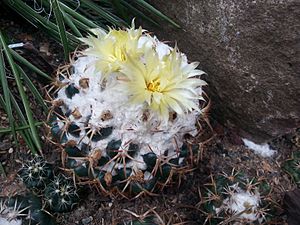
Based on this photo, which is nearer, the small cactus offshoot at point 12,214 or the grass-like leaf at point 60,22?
the small cactus offshoot at point 12,214

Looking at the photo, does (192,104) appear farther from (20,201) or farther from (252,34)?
(20,201)

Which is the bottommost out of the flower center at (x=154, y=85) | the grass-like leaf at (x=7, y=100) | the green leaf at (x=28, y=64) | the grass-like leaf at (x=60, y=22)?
the grass-like leaf at (x=7, y=100)

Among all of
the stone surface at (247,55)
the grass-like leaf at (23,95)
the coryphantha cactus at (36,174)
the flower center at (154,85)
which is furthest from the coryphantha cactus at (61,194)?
the stone surface at (247,55)

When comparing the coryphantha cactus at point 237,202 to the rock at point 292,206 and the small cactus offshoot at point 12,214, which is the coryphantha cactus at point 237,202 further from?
the small cactus offshoot at point 12,214

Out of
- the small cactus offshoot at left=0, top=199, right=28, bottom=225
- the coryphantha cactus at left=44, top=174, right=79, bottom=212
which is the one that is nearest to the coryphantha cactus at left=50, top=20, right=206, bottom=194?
the coryphantha cactus at left=44, top=174, right=79, bottom=212

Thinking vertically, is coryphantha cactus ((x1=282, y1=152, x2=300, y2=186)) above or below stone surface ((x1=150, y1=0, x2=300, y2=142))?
below

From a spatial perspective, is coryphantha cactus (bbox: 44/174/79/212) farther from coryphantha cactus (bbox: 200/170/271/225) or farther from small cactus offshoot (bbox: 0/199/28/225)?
coryphantha cactus (bbox: 200/170/271/225)
